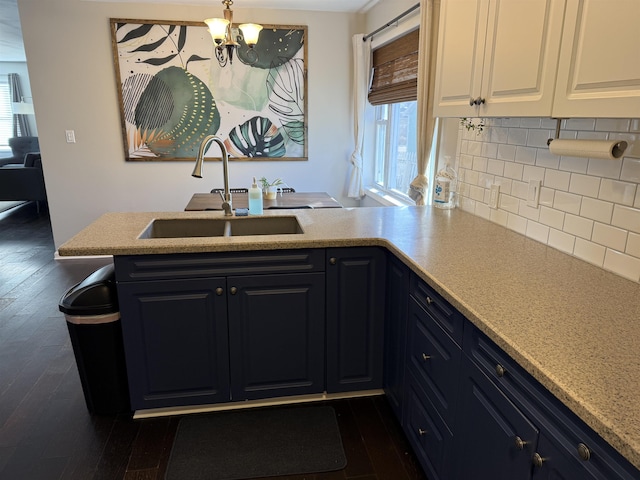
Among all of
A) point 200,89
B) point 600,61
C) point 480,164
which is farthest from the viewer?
point 200,89

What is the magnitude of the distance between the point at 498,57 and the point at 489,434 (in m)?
1.25

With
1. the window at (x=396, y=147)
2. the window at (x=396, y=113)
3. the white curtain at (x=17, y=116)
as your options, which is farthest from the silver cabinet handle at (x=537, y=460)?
the white curtain at (x=17, y=116)

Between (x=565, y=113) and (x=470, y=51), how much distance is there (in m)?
0.64

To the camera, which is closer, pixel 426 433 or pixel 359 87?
pixel 426 433

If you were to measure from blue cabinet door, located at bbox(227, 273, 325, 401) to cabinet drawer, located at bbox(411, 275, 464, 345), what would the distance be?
1.56 ft

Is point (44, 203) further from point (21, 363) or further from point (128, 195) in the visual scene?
point (21, 363)

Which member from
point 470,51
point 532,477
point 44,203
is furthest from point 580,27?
point 44,203

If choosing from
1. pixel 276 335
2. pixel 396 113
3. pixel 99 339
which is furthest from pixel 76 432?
pixel 396 113

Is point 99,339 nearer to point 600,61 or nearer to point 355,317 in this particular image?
point 355,317

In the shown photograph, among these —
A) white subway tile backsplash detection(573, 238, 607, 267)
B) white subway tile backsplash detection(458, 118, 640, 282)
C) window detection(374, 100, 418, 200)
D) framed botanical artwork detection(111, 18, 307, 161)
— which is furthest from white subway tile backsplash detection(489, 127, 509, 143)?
framed botanical artwork detection(111, 18, 307, 161)

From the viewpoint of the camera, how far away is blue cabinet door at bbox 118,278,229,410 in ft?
6.37

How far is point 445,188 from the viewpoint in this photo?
258 cm

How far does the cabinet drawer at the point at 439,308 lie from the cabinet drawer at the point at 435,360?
0.02m

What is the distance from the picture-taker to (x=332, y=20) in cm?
439
